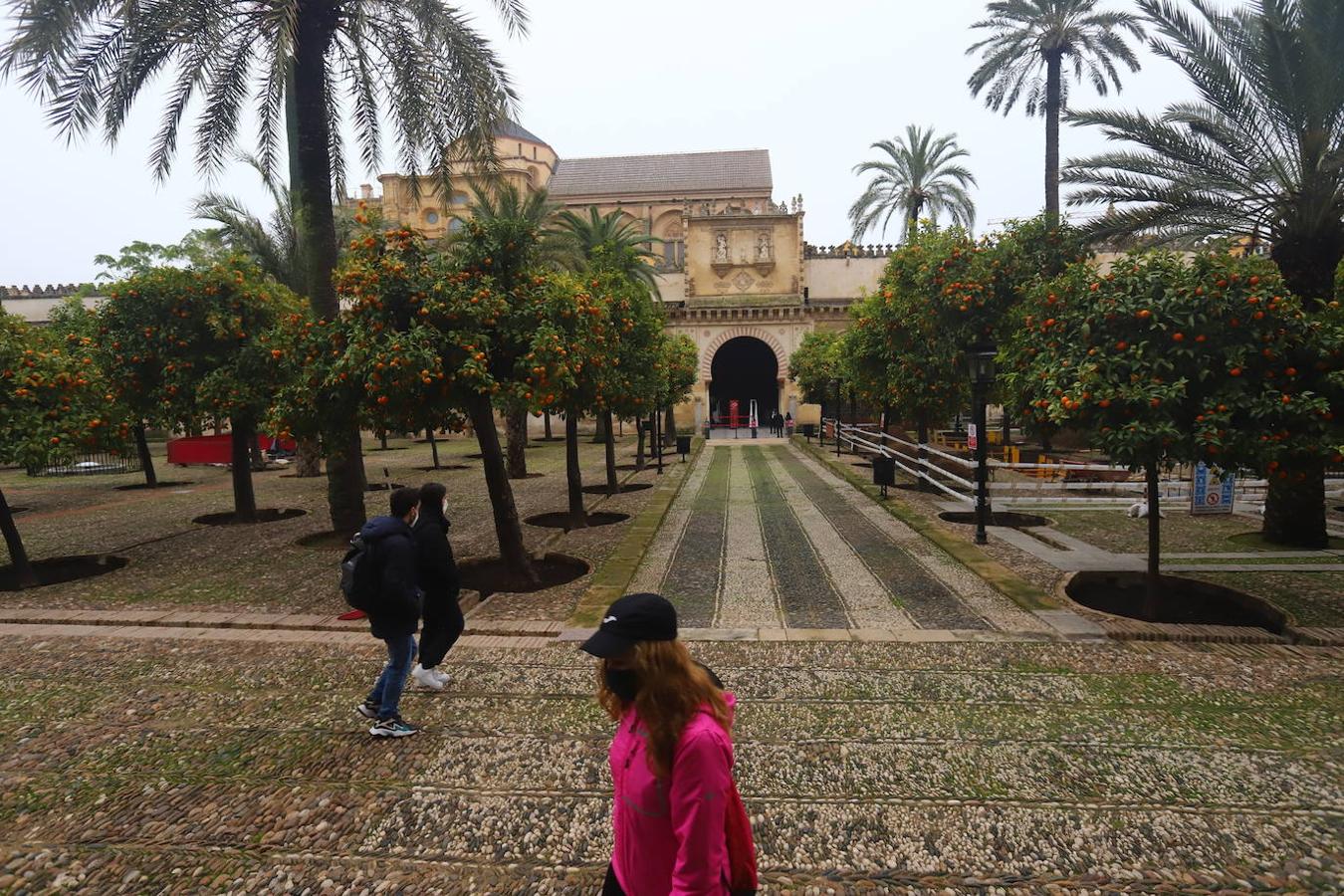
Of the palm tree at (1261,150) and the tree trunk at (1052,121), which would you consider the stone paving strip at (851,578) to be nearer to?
the palm tree at (1261,150)

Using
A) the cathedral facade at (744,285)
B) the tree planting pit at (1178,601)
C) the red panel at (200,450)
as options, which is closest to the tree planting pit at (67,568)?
the tree planting pit at (1178,601)

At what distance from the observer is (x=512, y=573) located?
812 centimetres

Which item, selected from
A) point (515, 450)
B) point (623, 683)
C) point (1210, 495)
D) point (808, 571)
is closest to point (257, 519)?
point (515, 450)

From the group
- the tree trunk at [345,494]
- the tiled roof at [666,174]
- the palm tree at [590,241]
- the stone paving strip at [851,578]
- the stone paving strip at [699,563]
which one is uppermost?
the tiled roof at [666,174]

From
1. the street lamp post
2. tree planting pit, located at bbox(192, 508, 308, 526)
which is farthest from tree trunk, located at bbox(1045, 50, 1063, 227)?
tree planting pit, located at bbox(192, 508, 308, 526)

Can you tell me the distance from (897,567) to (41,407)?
10171 mm

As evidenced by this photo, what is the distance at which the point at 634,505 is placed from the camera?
541 inches

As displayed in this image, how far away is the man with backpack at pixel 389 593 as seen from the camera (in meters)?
4.12

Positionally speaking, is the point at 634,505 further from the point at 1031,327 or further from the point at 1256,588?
the point at 1256,588

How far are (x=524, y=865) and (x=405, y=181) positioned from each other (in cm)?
1127

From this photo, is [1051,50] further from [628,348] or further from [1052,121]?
[628,348]

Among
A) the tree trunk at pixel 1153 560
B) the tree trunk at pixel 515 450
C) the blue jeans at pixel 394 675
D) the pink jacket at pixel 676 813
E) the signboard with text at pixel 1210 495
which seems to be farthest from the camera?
the tree trunk at pixel 515 450

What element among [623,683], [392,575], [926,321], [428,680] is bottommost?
[428,680]

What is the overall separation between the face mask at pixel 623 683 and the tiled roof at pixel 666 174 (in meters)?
50.3
